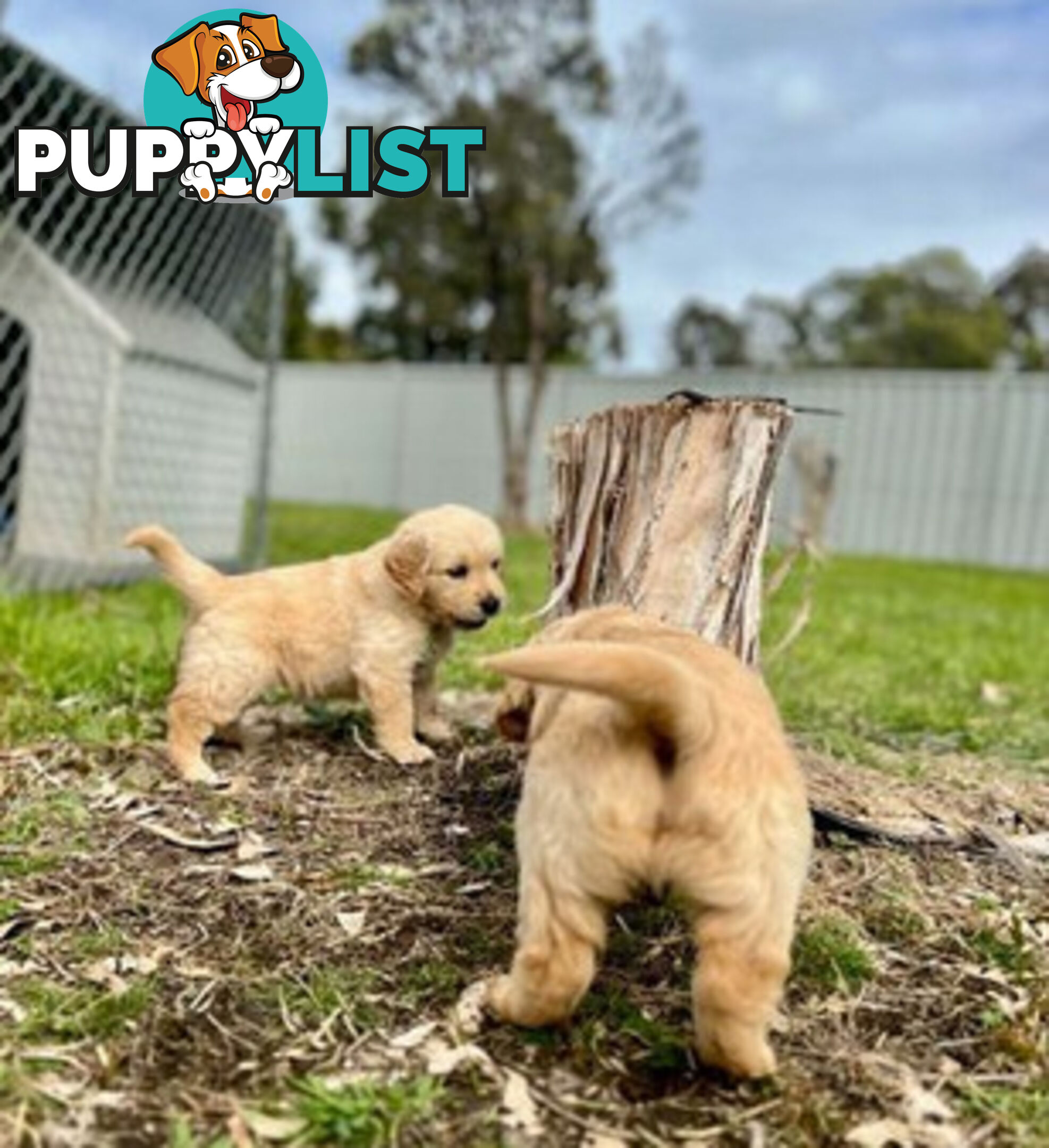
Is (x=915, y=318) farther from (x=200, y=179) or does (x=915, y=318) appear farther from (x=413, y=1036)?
(x=413, y=1036)

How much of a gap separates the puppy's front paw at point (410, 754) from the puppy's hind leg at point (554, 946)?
122 centimetres

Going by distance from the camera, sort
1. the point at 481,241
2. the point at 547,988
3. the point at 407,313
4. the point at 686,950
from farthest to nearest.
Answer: the point at 407,313
the point at 481,241
the point at 686,950
the point at 547,988

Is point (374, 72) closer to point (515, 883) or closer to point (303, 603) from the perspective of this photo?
point (303, 603)

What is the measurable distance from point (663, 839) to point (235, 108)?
4.63 metres

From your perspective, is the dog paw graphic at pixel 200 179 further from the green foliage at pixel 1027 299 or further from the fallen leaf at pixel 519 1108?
the green foliage at pixel 1027 299

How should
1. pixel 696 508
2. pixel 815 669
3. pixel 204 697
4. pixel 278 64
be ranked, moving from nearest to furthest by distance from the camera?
pixel 696 508 → pixel 204 697 → pixel 815 669 → pixel 278 64

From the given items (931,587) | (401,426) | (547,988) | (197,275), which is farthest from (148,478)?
(401,426)

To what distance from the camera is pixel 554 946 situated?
165cm

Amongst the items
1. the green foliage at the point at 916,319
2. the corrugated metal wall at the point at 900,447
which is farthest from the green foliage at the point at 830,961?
the green foliage at the point at 916,319

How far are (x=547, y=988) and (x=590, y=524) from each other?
1195 mm

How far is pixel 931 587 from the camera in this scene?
1059 cm

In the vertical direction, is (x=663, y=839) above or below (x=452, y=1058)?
above

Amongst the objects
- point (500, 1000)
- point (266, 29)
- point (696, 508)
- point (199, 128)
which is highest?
point (266, 29)

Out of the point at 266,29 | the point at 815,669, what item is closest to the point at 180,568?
the point at 815,669
